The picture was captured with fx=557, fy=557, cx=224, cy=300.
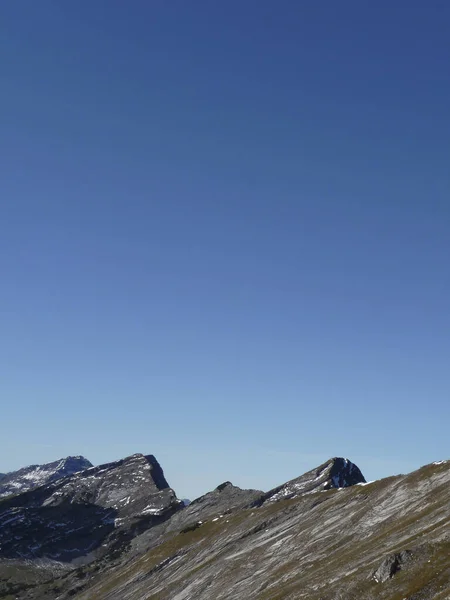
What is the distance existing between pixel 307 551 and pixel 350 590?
33.8 meters

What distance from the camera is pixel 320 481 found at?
621 ft

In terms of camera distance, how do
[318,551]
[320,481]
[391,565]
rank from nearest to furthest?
1. [391,565]
2. [318,551]
3. [320,481]

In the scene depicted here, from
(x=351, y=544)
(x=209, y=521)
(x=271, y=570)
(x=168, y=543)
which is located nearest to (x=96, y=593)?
(x=168, y=543)

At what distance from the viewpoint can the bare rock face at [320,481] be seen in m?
185

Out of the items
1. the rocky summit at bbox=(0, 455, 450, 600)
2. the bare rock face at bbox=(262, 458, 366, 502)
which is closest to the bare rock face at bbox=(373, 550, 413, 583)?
the rocky summit at bbox=(0, 455, 450, 600)

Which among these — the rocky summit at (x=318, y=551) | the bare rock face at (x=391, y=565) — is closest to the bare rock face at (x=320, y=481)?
the rocky summit at (x=318, y=551)

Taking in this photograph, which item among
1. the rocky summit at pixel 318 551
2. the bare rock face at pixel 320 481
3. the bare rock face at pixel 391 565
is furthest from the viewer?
the bare rock face at pixel 320 481

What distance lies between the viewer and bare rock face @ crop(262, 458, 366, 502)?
185 m

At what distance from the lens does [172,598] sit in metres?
126

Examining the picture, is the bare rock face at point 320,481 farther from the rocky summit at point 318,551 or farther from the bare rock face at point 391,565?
the bare rock face at point 391,565

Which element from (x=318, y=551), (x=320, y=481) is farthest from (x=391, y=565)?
(x=320, y=481)

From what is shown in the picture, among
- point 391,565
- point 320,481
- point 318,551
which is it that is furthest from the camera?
point 320,481

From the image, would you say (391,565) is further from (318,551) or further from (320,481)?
(320,481)

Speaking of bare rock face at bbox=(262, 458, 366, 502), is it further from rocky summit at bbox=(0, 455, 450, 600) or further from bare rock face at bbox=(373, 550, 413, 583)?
bare rock face at bbox=(373, 550, 413, 583)
